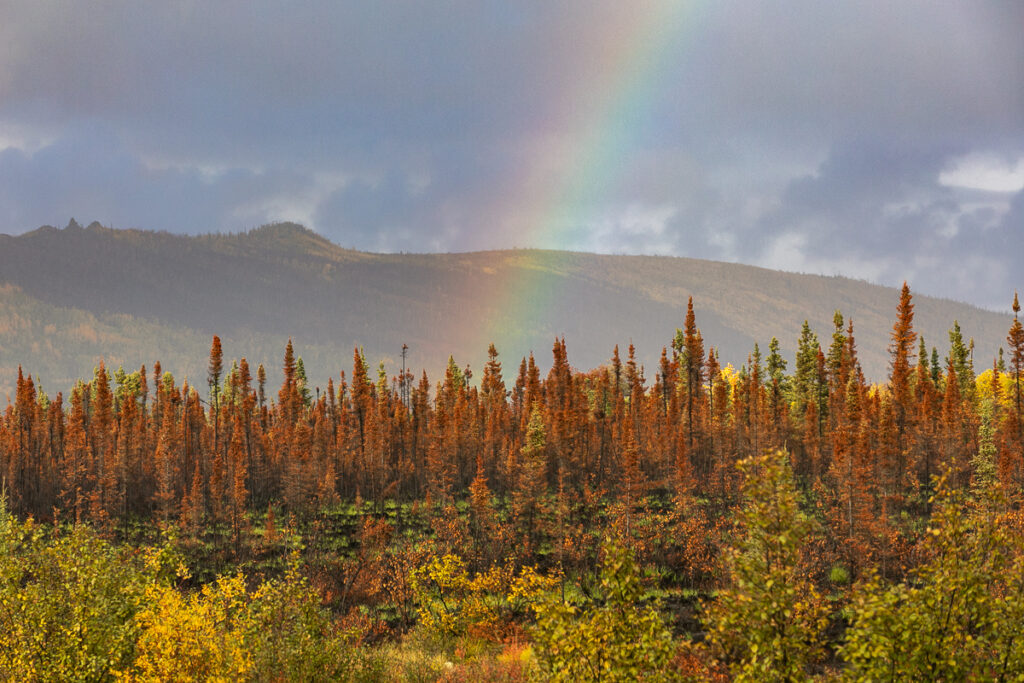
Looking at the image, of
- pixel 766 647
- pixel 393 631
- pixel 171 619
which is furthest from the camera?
pixel 393 631

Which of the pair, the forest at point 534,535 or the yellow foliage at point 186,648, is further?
the yellow foliage at point 186,648

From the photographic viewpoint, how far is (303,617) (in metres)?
28.5

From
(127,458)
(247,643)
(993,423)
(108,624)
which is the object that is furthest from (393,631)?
(993,423)

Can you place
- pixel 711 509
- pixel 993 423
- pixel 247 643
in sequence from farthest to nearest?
pixel 993 423
pixel 711 509
pixel 247 643

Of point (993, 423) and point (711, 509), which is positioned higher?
point (993, 423)

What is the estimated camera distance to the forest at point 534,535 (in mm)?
16125

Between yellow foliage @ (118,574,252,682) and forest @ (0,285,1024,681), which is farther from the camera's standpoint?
yellow foliage @ (118,574,252,682)

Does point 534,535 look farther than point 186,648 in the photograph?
Yes

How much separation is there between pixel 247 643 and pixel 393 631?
2068 centimetres

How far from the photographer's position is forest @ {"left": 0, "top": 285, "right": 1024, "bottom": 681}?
52.9ft

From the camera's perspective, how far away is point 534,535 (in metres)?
61.6

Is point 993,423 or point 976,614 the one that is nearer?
point 976,614

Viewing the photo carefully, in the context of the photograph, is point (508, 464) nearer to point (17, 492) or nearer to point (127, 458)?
point (127, 458)

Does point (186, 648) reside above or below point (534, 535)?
above
